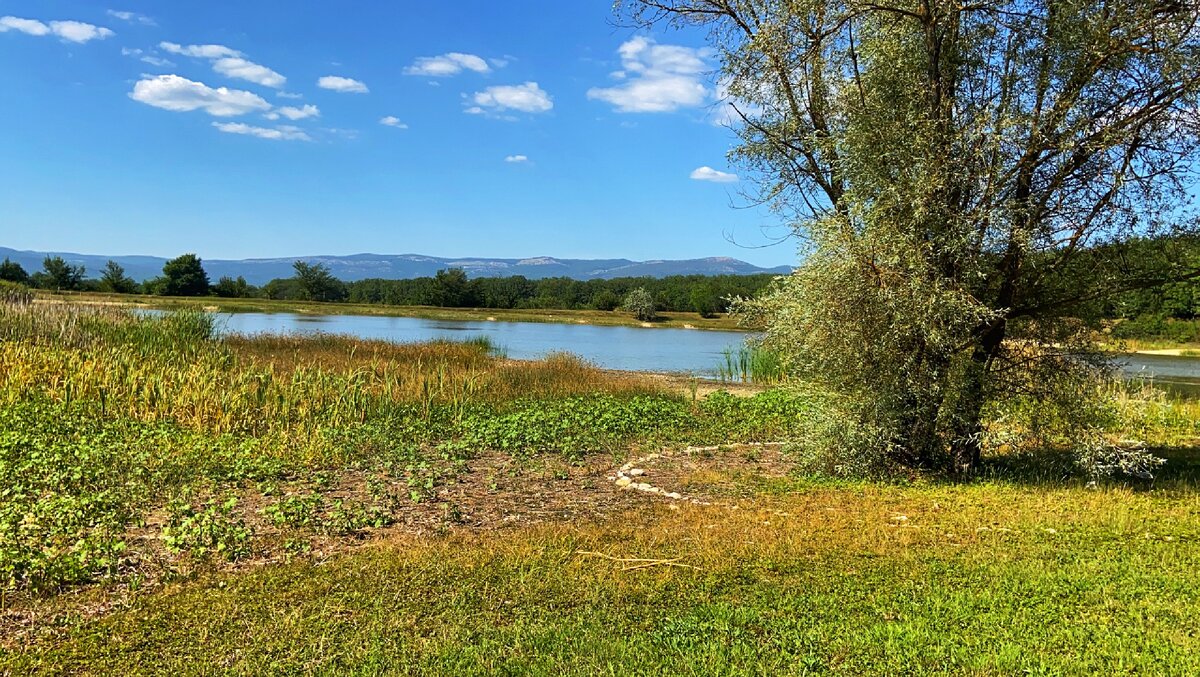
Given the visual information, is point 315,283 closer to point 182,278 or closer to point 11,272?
point 182,278

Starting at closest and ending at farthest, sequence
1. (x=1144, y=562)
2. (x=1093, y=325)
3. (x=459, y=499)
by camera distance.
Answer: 1. (x=1144, y=562)
2. (x=459, y=499)
3. (x=1093, y=325)

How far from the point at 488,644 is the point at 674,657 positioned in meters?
0.94

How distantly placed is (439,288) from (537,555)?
4020 inches

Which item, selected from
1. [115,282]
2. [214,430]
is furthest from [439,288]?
[214,430]

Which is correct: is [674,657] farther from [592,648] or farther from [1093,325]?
[1093,325]

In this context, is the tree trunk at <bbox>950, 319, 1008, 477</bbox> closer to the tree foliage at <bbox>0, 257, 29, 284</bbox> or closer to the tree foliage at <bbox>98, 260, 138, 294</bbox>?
the tree foliage at <bbox>0, 257, 29, 284</bbox>

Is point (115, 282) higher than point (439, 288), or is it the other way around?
point (439, 288)

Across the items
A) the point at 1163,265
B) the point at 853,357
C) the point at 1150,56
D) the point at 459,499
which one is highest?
the point at 1150,56

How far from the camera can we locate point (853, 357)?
7.77m

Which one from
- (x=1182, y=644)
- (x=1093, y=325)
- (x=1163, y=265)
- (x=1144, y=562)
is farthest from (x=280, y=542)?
(x=1163, y=265)

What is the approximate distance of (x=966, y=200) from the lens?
25.6 ft

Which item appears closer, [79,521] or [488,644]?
[488,644]

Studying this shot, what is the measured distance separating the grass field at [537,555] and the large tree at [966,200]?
49.2 inches

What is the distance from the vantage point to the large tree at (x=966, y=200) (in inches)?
288
